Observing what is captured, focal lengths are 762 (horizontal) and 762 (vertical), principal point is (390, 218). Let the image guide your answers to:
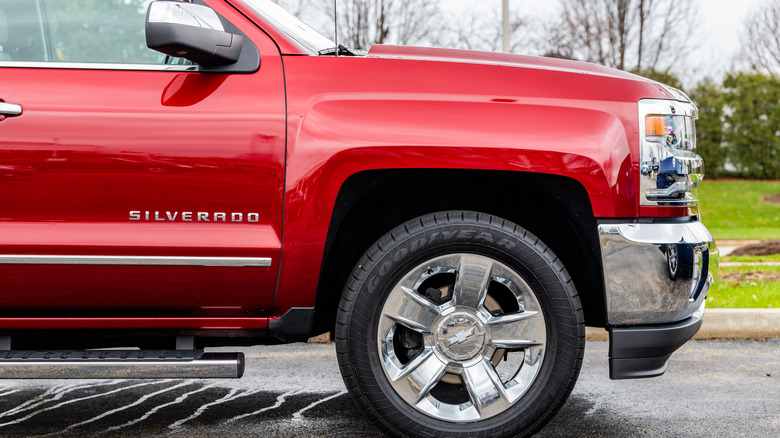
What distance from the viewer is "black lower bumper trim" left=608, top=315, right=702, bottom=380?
106 inches

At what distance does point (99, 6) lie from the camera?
2.95 m

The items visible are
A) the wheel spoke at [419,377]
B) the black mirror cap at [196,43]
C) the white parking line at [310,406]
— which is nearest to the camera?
the black mirror cap at [196,43]

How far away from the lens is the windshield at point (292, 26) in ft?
9.39

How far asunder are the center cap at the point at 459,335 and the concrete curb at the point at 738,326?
2581 millimetres

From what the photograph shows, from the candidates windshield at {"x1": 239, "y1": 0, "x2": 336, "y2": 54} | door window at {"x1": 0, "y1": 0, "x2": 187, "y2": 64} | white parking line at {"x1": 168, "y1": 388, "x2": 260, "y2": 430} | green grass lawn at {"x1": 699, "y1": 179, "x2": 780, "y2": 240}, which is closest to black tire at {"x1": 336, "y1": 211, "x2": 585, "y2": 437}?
windshield at {"x1": 239, "y1": 0, "x2": 336, "y2": 54}

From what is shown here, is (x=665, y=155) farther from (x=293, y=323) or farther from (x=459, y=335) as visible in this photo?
(x=293, y=323)

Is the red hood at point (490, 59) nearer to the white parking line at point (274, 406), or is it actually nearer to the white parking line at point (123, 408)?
the white parking line at point (274, 406)

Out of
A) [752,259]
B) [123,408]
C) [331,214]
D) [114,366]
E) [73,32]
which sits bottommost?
[123,408]

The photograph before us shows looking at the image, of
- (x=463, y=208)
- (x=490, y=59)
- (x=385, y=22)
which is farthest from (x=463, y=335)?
(x=385, y=22)

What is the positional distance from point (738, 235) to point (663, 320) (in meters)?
13.9

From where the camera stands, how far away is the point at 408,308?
269cm

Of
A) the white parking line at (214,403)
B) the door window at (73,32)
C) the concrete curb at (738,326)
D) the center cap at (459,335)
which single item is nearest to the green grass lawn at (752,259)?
the concrete curb at (738,326)

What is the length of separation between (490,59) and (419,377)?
48.5 inches

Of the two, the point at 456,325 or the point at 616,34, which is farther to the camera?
the point at 616,34
